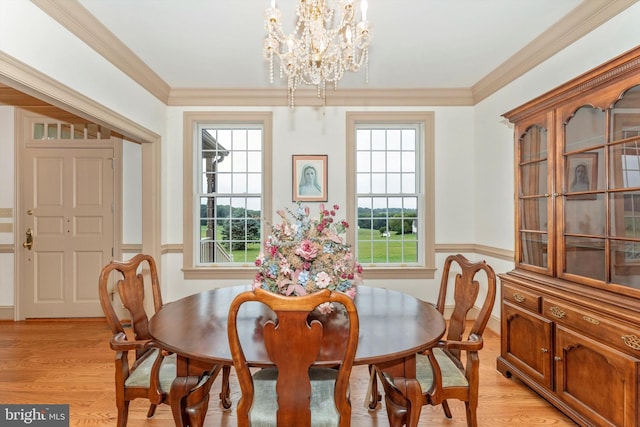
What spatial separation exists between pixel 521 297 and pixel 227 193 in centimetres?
316

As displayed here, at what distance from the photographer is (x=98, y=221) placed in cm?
394

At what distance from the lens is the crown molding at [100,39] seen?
2178 millimetres

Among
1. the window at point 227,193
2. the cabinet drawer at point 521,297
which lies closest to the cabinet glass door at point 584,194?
the cabinet drawer at point 521,297

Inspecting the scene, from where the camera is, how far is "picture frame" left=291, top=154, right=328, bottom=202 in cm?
392

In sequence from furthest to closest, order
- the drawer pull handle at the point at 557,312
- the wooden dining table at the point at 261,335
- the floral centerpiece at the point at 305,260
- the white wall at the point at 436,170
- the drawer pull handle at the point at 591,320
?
the white wall at the point at 436,170
the drawer pull handle at the point at 557,312
the drawer pull handle at the point at 591,320
the floral centerpiece at the point at 305,260
the wooden dining table at the point at 261,335

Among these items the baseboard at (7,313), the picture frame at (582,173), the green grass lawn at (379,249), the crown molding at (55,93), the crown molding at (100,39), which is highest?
the crown molding at (100,39)

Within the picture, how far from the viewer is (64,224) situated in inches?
155

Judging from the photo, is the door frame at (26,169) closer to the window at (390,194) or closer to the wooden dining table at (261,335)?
the wooden dining table at (261,335)

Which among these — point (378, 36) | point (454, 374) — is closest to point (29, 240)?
point (378, 36)

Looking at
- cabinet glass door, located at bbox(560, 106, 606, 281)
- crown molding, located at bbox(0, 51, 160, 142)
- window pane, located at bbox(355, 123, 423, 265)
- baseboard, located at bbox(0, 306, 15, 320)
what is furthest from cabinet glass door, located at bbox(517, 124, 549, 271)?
baseboard, located at bbox(0, 306, 15, 320)

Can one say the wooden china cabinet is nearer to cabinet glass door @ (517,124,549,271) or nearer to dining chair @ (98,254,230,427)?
cabinet glass door @ (517,124,549,271)

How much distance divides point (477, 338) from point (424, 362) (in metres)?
0.36

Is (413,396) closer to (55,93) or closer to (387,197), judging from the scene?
(55,93)

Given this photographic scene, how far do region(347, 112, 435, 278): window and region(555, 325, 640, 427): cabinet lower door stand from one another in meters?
2.02
